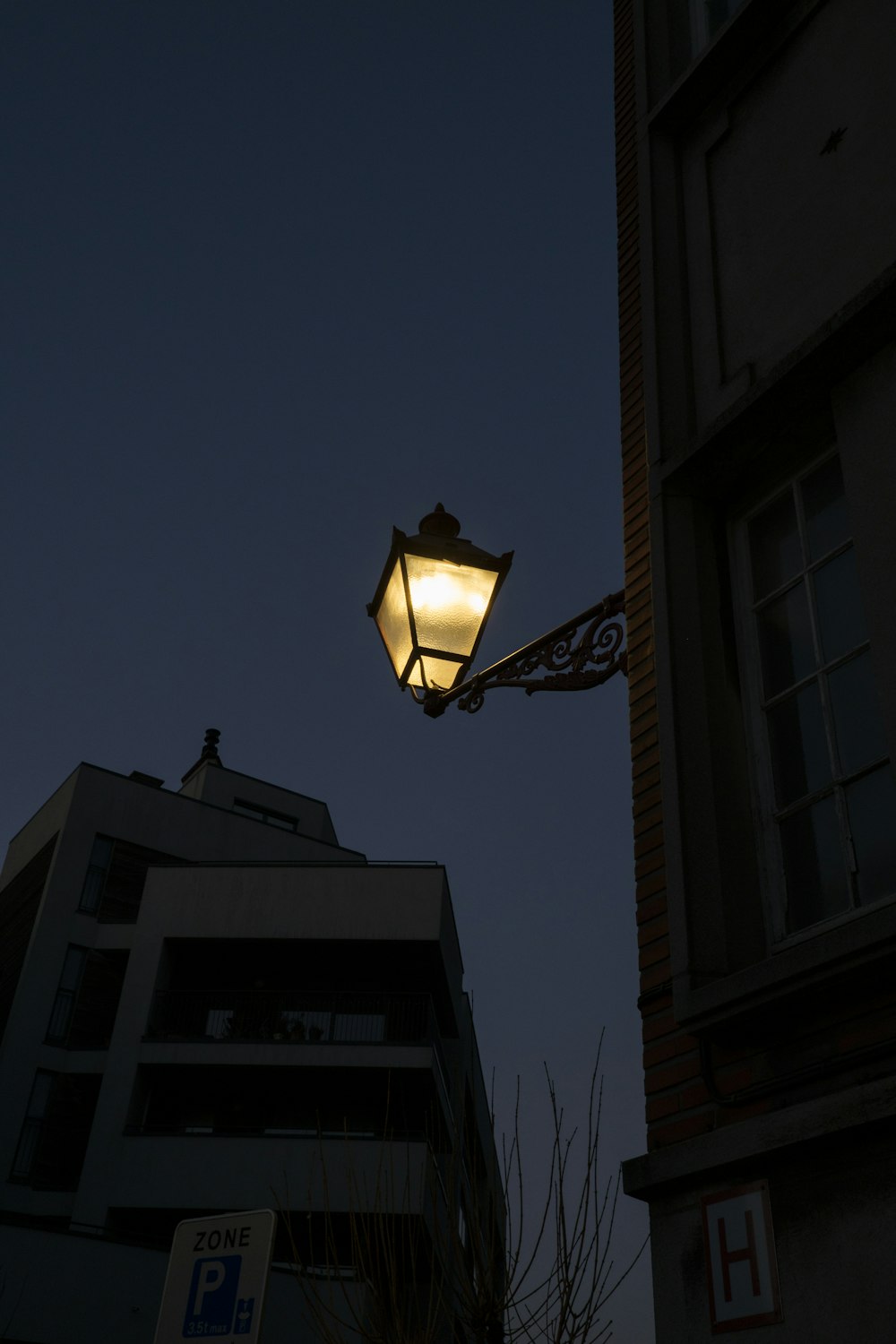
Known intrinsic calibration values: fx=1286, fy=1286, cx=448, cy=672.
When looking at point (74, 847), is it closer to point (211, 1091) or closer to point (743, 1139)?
point (211, 1091)

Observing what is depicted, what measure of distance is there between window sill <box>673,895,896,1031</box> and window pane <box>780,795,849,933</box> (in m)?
0.07

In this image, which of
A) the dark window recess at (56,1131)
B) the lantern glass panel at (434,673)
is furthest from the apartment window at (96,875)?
the lantern glass panel at (434,673)

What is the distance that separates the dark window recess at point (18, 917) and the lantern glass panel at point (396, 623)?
29.7 metres

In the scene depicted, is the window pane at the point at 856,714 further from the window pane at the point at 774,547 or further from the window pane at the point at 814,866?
the window pane at the point at 774,547

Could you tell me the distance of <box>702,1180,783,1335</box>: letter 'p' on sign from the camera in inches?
162

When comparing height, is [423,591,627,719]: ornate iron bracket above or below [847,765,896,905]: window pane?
above

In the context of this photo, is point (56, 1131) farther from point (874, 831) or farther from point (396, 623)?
point (874, 831)

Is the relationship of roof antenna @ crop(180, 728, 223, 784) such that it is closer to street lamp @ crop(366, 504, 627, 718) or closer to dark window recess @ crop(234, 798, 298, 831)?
dark window recess @ crop(234, 798, 298, 831)

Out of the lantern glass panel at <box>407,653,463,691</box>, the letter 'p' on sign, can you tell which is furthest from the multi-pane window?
the lantern glass panel at <box>407,653,463,691</box>

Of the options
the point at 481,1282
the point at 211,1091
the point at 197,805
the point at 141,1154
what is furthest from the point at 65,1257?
the point at 481,1282

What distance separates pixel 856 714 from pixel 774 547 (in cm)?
115

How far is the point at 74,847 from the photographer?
3522cm

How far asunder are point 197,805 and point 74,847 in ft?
13.8

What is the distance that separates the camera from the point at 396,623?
22.9 ft
